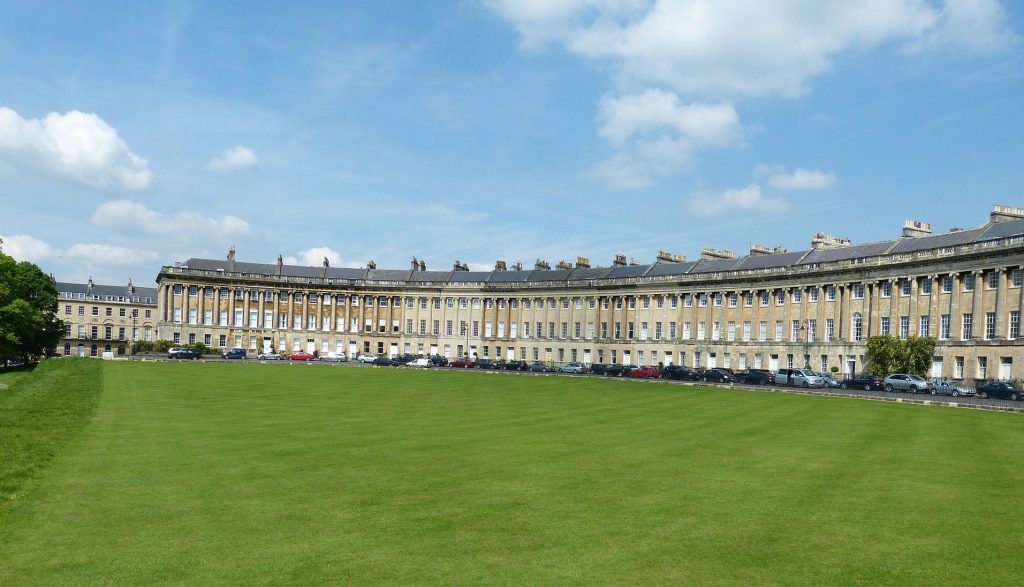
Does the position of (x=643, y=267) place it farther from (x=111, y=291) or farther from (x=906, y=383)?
(x=111, y=291)

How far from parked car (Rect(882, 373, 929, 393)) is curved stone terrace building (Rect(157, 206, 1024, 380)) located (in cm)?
861

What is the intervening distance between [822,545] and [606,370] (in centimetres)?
7426

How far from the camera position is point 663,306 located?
341 ft

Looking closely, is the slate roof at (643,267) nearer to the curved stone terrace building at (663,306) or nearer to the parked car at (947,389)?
the curved stone terrace building at (663,306)

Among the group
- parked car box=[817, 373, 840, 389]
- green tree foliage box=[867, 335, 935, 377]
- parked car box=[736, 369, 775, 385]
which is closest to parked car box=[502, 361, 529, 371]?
parked car box=[736, 369, 775, 385]

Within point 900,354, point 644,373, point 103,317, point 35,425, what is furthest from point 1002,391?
point 103,317

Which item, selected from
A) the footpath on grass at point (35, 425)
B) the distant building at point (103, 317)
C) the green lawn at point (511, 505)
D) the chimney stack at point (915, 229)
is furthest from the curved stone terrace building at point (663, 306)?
the footpath on grass at point (35, 425)

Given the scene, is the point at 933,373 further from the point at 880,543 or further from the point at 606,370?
the point at 880,543

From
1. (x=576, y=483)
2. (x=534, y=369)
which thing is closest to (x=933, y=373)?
(x=534, y=369)

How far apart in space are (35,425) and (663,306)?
279 feet

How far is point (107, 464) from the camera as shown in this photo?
18.1m

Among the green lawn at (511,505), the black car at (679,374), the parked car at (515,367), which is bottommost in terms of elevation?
the parked car at (515,367)

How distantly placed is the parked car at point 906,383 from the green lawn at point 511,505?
35.5 meters

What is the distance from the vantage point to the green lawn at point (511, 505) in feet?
35.3
